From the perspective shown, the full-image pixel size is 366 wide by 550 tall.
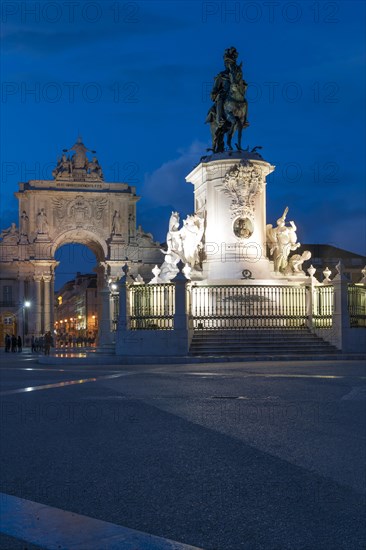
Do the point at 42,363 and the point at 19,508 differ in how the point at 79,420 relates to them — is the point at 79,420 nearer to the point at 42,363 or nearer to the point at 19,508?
the point at 19,508

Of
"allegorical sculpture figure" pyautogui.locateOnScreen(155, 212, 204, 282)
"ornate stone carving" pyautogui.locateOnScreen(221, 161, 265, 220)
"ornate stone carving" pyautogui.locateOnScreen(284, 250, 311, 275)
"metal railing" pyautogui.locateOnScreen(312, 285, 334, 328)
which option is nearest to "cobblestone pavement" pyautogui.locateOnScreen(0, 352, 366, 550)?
"metal railing" pyautogui.locateOnScreen(312, 285, 334, 328)

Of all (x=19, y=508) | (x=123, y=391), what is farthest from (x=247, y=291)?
(x=19, y=508)

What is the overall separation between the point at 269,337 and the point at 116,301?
6588 millimetres

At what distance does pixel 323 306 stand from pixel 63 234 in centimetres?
5327

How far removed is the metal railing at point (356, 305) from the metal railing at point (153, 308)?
5.52 m

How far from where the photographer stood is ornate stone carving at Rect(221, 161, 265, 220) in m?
25.2

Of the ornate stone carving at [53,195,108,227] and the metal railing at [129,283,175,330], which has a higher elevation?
the ornate stone carving at [53,195,108,227]

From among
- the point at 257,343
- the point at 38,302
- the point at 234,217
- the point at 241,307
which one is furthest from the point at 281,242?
the point at 38,302

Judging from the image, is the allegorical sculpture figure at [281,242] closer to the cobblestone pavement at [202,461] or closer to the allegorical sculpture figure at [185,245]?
the allegorical sculpture figure at [185,245]

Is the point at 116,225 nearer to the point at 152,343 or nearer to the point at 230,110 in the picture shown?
the point at 230,110

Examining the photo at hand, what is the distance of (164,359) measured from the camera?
68.3 ft

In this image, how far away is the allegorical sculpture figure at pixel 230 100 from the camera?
25703 mm

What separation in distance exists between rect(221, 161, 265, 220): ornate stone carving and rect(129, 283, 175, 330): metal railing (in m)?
→ 3.50

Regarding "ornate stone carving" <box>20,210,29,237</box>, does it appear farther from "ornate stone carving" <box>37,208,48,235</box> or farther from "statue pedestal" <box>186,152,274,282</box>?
"statue pedestal" <box>186,152,274,282</box>
